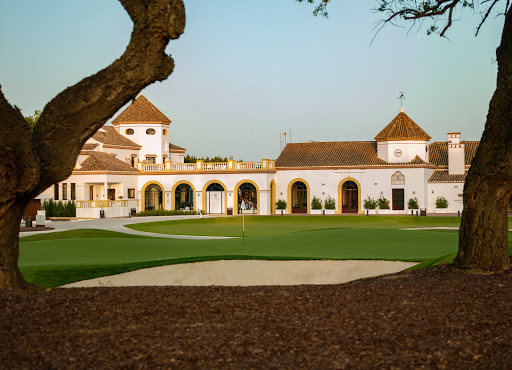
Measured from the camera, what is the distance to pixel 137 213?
5541 centimetres

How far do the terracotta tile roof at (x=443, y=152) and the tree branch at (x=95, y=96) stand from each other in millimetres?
52667

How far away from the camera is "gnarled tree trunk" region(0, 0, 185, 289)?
9250mm

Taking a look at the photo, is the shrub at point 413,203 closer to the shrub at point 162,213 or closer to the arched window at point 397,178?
the arched window at point 397,178

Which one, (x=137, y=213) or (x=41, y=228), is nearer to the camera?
(x=41, y=228)

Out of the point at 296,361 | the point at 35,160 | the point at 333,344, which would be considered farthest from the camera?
the point at 35,160

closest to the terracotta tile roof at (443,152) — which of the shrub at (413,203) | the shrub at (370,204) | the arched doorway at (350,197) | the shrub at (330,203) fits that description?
the shrub at (413,203)

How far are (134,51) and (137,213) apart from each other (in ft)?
153

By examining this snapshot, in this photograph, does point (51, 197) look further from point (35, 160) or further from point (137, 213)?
point (35, 160)

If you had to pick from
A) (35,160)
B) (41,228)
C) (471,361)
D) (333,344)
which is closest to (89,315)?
(35,160)

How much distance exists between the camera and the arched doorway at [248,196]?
58500 millimetres

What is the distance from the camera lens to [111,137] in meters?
62.0

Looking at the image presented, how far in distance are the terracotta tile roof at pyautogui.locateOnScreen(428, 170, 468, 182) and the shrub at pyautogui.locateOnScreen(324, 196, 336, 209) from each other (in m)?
8.34

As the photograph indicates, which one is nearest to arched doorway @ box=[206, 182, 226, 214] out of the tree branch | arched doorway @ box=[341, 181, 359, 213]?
arched doorway @ box=[341, 181, 359, 213]

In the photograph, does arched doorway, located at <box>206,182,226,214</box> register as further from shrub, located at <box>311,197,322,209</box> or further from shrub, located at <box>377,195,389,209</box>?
Answer: shrub, located at <box>377,195,389,209</box>
